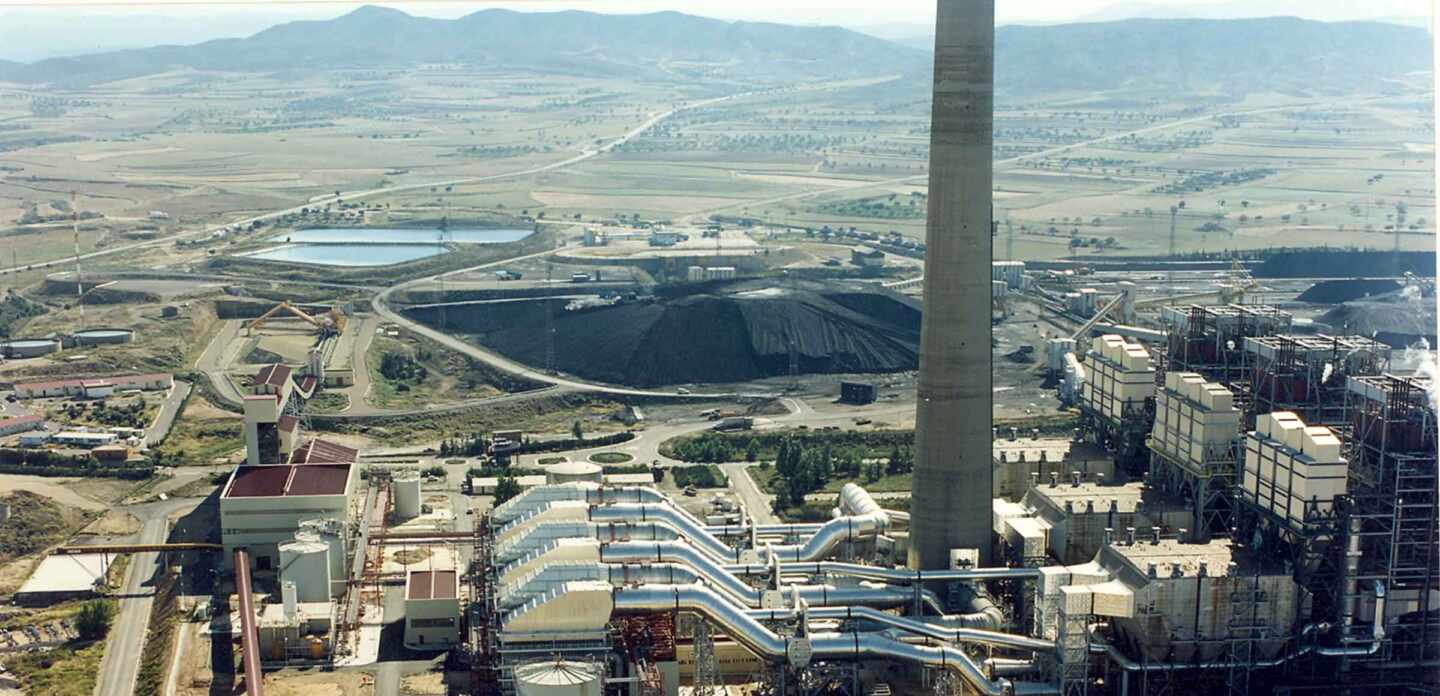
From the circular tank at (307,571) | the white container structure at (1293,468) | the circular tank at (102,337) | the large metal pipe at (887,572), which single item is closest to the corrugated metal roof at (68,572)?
the circular tank at (307,571)

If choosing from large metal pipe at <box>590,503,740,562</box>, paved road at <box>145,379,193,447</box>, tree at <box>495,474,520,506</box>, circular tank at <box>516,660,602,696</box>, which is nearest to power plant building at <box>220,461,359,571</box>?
tree at <box>495,474,520,506</box>

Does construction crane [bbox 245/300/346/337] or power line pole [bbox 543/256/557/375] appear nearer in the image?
power line pole [bbox 543/256/557/375]

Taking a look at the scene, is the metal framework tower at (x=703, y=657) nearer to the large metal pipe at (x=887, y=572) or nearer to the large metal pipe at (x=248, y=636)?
the large metal pipe at (x=887, y=572)

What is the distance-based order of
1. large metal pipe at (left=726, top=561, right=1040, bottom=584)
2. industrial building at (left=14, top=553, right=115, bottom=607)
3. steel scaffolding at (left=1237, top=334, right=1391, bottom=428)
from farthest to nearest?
industrial building at (left=14, top=553, right=115, bottom=607)
steel scaffolding at (left=1237, top=334, right=1391, bottom=428)
large metal pipe at (left=726, top=561, right=1040, bottom=584)

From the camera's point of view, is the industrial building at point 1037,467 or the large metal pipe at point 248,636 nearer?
the large metal pipe at point 248,636

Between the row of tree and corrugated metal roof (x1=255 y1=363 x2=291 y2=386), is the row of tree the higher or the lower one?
the lower one

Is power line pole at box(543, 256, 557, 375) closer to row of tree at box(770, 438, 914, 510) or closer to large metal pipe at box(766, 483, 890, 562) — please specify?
row of tree at box(770, 438, 914, 510)
